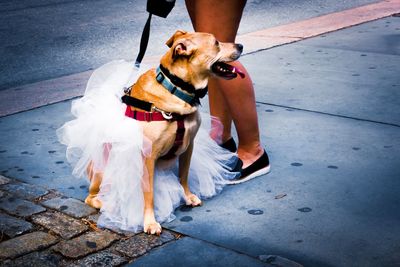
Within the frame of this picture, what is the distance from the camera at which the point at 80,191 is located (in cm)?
355

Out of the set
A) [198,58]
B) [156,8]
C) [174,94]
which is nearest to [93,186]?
[174,94]

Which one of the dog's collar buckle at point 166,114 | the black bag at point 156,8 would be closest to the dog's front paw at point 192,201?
the dog's collar buckle at point 166,114

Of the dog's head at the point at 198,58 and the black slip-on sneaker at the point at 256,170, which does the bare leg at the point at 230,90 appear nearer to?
the black slip-on sneaker at the point at 256,170

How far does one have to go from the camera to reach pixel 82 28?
8.78m

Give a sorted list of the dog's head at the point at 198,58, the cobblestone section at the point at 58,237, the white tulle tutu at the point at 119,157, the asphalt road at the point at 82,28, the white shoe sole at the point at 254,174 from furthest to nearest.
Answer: the asphalt road at the point at 82,28 < the white shoe sole at the point at 254,174 < the white tulle tutu at the point at 119,157 < the dog's head at the point at 198,58 < the cobblestone section at the point at 58,237

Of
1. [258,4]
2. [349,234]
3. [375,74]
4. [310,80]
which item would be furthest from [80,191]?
[258,4]

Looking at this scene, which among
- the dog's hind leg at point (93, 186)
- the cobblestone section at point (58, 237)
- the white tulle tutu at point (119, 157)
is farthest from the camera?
the dog's hind leg at point (93, 186)

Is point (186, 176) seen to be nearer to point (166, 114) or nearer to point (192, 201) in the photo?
point (192, 201)

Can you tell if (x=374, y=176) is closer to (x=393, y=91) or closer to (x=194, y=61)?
(x=194, y=61)

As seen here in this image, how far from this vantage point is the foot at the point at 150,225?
119 inches

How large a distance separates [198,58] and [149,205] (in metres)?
0.77

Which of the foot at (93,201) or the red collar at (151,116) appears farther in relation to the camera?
the foot at (93,201)

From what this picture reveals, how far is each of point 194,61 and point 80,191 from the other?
1114 millimetres

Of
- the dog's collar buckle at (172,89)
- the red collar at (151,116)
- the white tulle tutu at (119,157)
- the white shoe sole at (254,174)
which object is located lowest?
the white shoe sole at (254,174)
